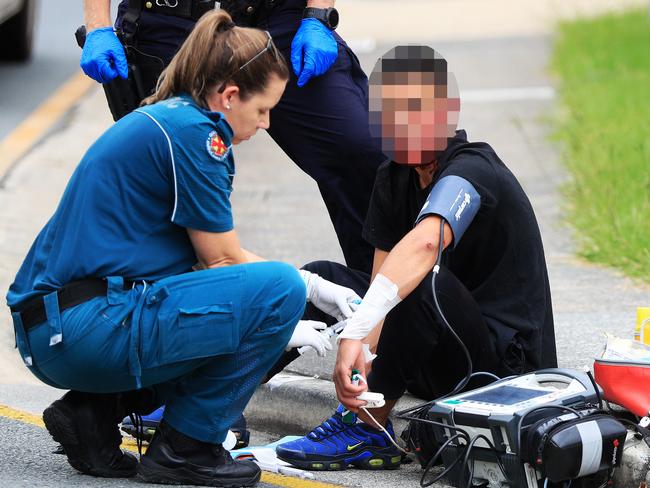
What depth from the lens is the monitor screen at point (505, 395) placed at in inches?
133

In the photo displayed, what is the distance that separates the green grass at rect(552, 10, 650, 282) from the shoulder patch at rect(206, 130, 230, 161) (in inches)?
104

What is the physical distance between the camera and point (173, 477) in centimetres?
344

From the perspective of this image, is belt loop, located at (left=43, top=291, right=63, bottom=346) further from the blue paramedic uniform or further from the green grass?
the green grass

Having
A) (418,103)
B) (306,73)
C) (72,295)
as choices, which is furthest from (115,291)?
(306,73)

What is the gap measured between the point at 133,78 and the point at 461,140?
4.16ft

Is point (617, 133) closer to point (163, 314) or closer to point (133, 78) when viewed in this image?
point (133, 78)

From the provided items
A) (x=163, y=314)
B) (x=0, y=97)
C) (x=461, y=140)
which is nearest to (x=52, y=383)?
(x=163, y=314)

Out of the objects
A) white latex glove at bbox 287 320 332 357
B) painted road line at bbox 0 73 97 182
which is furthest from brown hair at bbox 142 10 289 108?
painted road line at bbox 0 73 97 182

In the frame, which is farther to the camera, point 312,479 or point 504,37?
point 504,37

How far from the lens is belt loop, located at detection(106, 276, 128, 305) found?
3.25 meters

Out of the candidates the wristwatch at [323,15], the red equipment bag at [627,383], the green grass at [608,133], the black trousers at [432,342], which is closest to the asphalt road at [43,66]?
the green grass at [608,133]

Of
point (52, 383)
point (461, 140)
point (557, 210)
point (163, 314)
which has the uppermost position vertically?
point (461, 140)

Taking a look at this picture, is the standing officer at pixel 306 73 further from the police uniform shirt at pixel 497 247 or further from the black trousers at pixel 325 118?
the police uniform shirt at pixel 497 247

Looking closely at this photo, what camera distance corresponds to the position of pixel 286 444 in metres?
3.82
